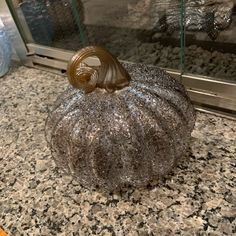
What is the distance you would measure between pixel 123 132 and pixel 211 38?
31cm

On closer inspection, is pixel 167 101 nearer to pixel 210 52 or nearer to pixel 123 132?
pixel 123 132

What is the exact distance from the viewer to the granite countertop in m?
0.42

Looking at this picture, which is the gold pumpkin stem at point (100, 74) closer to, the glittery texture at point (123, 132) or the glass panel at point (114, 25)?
the glittery texture at point (123, 132)

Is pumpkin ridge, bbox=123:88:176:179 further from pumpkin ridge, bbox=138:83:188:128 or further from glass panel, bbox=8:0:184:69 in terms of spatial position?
glass panel, bbox=8:0:184:69

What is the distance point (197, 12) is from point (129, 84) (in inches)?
9.6

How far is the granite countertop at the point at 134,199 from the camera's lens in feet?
1.38

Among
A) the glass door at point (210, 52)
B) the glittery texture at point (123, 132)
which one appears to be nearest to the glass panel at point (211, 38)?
the glass door at point (210, 52)

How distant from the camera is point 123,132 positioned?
38 centimetres

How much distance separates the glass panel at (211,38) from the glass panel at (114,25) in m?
0.02

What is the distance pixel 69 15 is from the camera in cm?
74

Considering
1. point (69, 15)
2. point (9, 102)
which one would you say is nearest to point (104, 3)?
point (69, 15)

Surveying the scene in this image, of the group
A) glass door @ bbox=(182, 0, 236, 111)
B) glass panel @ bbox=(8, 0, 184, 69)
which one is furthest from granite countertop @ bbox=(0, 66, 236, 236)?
glass panel @ bbox=(8, 0, 184, 69)

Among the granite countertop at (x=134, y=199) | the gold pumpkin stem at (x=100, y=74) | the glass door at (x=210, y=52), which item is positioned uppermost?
the gold pumpkin stem at (x=100, y=74)

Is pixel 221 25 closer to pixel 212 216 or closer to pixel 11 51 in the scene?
pixel 212 216
